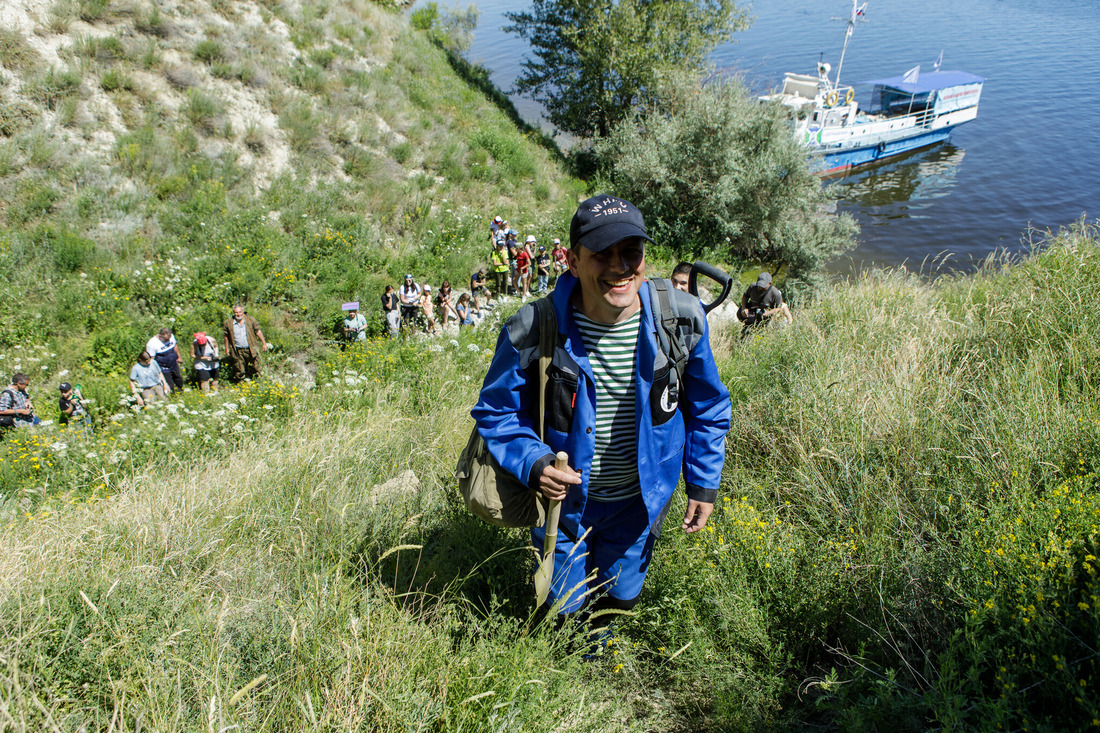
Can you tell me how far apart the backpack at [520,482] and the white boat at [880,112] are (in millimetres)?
26258

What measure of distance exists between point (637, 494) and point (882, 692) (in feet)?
3.46

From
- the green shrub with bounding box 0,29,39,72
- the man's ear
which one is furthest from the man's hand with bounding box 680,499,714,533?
the green shrub with bounding box 0,29,39,72

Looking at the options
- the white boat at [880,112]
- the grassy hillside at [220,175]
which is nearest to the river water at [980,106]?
the white boat at [880,112]

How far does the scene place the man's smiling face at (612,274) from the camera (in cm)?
220

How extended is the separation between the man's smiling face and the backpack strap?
0.37ft

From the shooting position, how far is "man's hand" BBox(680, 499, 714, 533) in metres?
2.47

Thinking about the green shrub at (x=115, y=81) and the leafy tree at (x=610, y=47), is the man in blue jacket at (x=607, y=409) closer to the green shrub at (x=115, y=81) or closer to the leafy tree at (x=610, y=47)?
the green shrub at (x=115, y=81)

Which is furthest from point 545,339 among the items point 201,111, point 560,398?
point 201,111

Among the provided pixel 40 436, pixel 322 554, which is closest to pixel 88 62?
pixel 40 436

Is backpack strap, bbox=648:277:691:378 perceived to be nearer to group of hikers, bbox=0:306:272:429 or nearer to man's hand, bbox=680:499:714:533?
man's hand, bbox=680:499:714:533

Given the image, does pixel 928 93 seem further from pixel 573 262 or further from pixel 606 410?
pixel 606 410

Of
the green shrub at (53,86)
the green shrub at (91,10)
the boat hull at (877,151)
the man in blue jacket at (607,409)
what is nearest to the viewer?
the man in blue jacket at (607,409)

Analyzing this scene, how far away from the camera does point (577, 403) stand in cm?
228

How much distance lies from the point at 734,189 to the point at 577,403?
1503cm
